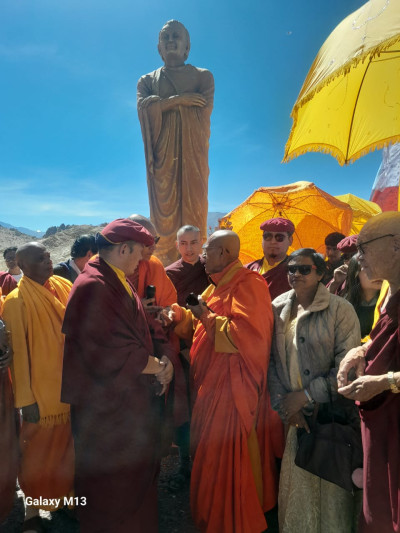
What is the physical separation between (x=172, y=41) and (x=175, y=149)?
72.4 inches

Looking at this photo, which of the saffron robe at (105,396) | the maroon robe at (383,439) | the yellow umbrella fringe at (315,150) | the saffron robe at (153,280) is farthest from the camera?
the saffron robe at (153,280)

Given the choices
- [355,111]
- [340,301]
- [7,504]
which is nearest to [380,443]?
[340,301]

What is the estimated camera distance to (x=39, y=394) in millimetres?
2748

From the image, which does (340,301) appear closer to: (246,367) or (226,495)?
(246,367)

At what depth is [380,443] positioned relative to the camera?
5.79ft

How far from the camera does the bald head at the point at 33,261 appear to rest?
2922 mm

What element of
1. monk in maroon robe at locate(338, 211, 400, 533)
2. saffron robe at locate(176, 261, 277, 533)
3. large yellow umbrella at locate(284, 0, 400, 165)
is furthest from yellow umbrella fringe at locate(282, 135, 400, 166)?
monk in maroon robe at locate(338, 211, 400, 533)

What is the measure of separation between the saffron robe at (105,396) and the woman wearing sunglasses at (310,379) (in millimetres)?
973

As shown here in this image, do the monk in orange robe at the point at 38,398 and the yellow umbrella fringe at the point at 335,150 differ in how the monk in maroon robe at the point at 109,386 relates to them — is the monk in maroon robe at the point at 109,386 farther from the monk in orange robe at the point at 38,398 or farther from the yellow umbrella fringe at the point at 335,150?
Answer: the yellow umbrella fringe at the point at 335,150

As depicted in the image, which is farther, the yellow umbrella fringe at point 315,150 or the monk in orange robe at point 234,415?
the yellow umbrella fringe at point 315,150

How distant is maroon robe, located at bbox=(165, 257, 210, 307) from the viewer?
4035mm

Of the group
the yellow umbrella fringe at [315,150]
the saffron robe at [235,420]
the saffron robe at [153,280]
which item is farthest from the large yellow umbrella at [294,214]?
the saffron robe at [235,420]

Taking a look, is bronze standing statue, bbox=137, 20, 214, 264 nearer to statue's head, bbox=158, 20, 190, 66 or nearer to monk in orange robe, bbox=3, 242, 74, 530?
statue's head, bbox=158, 20, 190, 66

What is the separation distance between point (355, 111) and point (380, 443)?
8.01 ft
